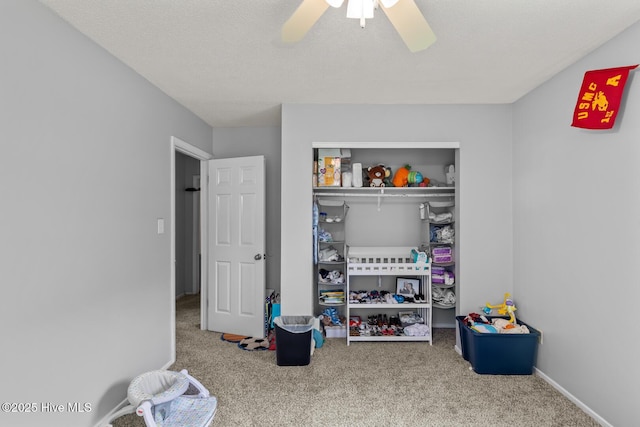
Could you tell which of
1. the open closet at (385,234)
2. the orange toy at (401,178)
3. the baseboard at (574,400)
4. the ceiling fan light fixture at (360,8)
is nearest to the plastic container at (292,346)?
the open closet at (385,234)

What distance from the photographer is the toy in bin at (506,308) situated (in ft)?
Answer: 10.1

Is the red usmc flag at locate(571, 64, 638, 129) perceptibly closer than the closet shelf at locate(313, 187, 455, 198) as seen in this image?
Yes

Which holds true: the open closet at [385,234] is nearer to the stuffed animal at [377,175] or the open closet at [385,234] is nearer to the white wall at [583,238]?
the stuffed animal at [377,175]

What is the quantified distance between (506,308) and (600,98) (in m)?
1.88

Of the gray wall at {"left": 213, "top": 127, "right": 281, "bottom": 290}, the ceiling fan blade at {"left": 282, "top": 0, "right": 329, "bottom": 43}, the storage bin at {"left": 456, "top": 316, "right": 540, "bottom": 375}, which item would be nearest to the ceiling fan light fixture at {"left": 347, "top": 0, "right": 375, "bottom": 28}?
the ceiling fan blade at {"left": 282, "top": 0, "right": 329, "bottom": 43}

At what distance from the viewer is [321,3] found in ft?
5.13

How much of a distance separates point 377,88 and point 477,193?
140 cm

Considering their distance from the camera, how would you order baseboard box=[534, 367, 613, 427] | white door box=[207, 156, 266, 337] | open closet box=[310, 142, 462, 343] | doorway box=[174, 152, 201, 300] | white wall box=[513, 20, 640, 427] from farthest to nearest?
1. doorway box=[174, 152, 201, 300]
2. white door box=[207, 156, 266, 337]
3. open closet box=[310, 142, 462, 343]
4. baseboard box=[534, 367, 613, 427]
5. white wall box=[513, 20, 640, 427]

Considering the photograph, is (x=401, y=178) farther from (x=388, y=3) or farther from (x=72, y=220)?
(x=72, y=220)

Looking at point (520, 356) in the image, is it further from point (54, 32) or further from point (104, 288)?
point (54, 32)

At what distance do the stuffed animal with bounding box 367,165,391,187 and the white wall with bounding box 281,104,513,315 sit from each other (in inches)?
14.4

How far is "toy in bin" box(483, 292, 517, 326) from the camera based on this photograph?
10.1 ft

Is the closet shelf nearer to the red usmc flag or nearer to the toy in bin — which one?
the toy in bin

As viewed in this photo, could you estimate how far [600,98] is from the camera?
7.09ft
